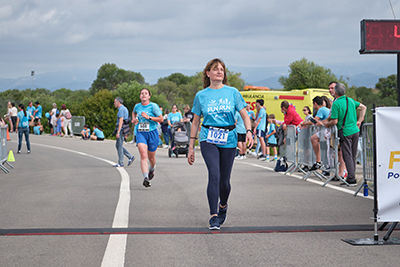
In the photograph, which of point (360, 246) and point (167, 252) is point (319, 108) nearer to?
point (360, 246)

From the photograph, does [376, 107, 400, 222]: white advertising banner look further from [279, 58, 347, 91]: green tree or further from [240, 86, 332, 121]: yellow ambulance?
Result: [279, 58, 347, 91]: green tree

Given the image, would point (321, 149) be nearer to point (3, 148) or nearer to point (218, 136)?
point (218, 136)

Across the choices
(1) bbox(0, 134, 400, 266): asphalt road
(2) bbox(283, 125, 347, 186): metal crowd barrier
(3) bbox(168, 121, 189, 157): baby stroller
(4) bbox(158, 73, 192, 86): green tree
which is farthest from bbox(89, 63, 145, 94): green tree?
(1) bbox(0, 134, 400, 266): asphalt road

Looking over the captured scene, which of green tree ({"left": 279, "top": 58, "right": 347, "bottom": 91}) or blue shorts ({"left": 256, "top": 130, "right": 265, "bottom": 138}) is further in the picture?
green tree ({"left": 279, "top": 58, "right": 347, "bottom": 91})

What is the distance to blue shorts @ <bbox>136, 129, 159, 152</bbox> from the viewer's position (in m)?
10.7

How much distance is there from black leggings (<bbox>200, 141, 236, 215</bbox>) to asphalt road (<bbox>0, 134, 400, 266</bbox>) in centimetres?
37

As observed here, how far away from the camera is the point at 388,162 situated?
5785mm

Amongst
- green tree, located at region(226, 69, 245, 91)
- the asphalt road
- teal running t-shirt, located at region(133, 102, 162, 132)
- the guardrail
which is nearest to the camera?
the asphalt road

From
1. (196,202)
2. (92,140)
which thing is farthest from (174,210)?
(92,140)

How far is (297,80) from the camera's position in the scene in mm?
81000

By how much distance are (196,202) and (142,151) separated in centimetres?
247

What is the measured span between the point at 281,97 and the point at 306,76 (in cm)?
5421

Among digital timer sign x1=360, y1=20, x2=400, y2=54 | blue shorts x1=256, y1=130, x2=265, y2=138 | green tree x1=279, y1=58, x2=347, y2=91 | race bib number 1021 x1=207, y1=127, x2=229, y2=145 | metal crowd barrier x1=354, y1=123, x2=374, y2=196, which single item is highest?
green tree x1=279, y1=58, x2=347, y2=91

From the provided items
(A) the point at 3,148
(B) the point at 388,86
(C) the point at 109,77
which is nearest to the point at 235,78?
(B) the point at 388,86
